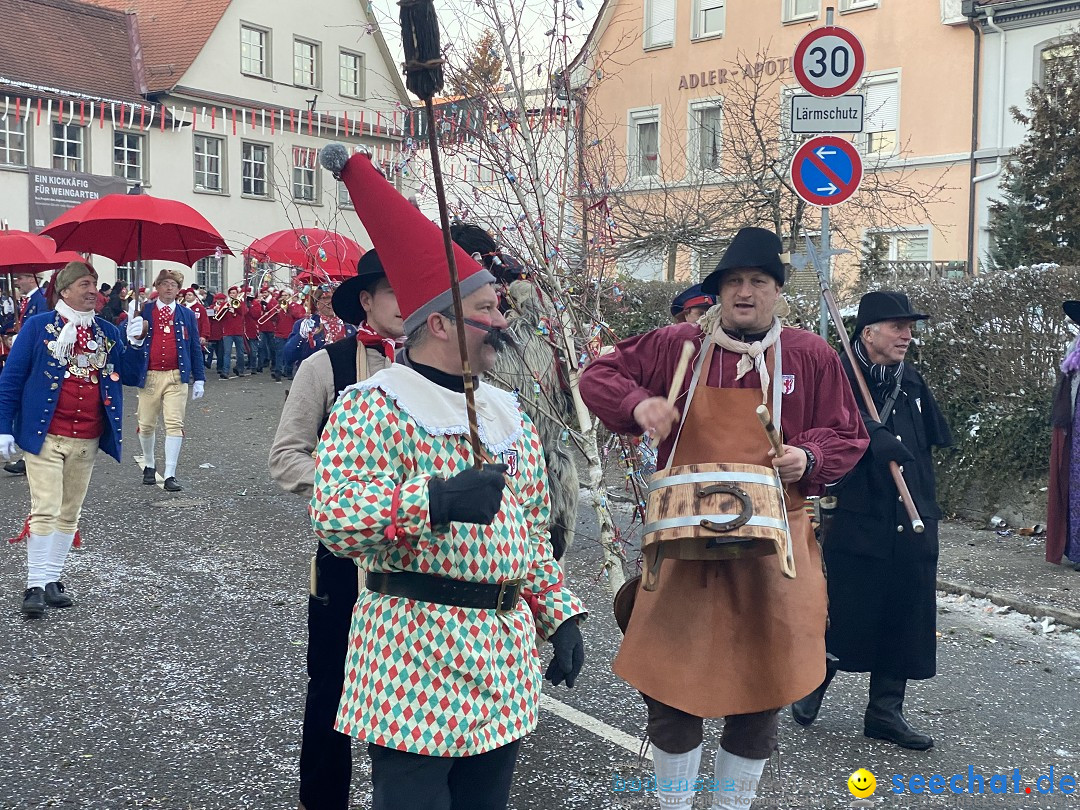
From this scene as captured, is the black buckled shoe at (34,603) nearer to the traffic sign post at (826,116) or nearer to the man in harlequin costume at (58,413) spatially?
the man in harlequin costume at (58,413)

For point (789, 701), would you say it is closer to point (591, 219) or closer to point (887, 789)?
point (887, 789)

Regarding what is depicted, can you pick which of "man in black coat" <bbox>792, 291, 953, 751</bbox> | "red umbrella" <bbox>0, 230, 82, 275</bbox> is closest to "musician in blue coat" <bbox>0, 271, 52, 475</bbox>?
"red umbrella" <bbox>0, 230, 82, 275</bbox>

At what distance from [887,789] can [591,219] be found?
344 centimetres

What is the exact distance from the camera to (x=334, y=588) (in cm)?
354

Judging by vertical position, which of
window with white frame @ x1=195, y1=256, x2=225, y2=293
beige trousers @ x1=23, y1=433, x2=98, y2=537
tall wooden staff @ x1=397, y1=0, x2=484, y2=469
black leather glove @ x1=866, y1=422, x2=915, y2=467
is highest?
window with white frame @ x1=195, y1=256, x2=225, y2=293

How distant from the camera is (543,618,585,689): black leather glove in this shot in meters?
2.87

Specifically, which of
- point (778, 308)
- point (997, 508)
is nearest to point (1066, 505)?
point (997, 508)

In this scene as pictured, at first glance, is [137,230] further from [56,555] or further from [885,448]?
[885,448]

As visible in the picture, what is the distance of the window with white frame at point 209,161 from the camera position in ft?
106

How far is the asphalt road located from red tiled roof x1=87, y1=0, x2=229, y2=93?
2645 cm

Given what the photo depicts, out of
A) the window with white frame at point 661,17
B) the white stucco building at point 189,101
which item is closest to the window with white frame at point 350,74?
the white stucco building at point 189,101

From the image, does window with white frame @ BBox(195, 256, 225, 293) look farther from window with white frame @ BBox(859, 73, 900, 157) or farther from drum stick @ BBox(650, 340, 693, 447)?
drum stick @ BBox(650, 340, 693, 447)

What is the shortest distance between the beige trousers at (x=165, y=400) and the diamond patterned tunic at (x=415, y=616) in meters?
9.14

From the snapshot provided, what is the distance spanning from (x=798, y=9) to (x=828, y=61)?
2134 centimetres
